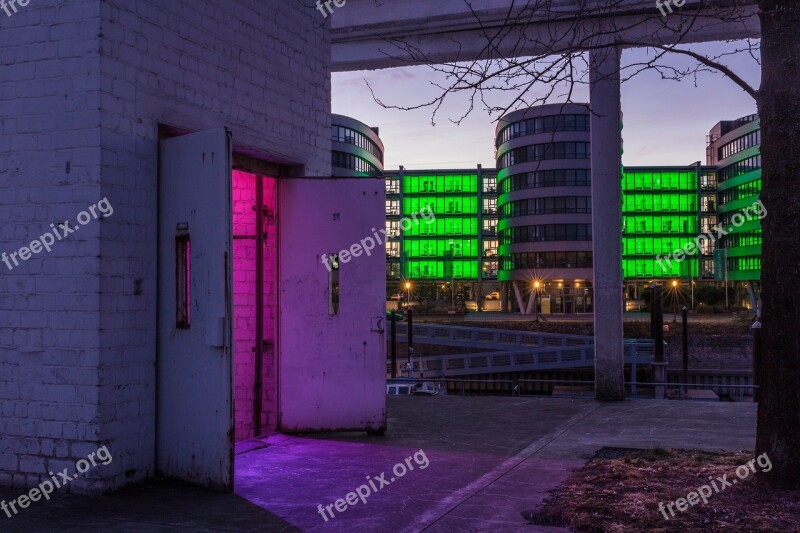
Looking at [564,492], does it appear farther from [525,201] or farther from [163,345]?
[525,201]

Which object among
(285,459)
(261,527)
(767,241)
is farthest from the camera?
(285,459)

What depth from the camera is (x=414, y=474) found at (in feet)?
24.3

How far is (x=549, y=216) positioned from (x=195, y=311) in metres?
73.5

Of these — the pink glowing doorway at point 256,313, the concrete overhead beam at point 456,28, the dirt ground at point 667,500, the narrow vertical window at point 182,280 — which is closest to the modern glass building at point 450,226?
the concrete overhead beam at point 456,28

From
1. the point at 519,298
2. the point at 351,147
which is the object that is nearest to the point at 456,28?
the point at 519,298

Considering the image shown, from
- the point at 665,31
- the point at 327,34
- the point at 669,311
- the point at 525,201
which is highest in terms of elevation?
the point at 525,201

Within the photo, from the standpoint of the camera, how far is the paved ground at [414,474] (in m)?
5.73

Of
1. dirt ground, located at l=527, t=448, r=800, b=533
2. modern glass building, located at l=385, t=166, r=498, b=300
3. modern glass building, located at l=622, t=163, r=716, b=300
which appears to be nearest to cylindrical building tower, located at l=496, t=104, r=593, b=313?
modern glass building, located at l=622, t=163, r=716, b=300

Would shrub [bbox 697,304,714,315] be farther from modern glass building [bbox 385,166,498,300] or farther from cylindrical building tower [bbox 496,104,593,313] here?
modern glass building [bbox 385,166,498,300]

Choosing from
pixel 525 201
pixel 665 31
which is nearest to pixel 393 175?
pixel 525 201

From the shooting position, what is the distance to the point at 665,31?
13.5 m

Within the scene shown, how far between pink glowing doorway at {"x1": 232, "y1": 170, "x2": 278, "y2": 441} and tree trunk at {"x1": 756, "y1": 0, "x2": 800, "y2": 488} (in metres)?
5.84

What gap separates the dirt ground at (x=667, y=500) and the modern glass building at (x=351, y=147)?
244 feet

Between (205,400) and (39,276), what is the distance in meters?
1.92
